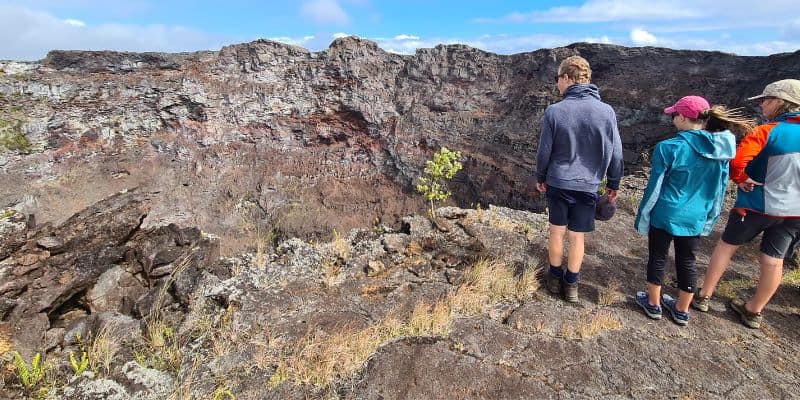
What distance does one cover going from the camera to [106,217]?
5.76 meters

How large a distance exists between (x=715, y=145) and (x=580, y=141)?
0.93 m

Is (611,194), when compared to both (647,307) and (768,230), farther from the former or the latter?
(768,230)

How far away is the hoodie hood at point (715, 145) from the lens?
2.93 meters

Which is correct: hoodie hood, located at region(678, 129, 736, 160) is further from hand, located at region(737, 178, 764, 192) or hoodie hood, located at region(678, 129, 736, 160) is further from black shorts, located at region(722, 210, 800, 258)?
black shorts, located at region(722, 210, 800, 258)

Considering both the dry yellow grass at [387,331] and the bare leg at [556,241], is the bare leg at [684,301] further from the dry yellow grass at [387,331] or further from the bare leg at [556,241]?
the dry yellow grass at [387,331]

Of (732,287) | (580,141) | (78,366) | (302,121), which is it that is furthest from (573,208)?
(302,121)

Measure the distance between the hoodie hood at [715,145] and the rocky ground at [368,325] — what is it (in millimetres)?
1518

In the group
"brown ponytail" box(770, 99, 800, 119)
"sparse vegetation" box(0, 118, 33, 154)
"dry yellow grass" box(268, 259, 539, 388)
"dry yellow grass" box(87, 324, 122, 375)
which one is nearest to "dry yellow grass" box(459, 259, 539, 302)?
"dry yellow grass" box(268, 259, 539, 388)

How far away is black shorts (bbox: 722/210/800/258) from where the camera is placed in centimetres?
321

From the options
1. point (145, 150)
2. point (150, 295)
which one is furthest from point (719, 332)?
point (145, 150)

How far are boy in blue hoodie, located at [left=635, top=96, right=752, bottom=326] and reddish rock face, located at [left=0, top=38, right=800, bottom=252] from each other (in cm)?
1217

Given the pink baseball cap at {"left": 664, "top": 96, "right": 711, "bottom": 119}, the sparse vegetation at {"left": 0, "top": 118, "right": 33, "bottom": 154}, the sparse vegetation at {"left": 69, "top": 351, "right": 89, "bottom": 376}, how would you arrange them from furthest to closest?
the sparse vegetation at {"left": 0, "top": 118, "right": 33, "bottom": 154} → the pink baseball cap at {"left": 664, "top": 96, "right": 711, "bottom": 119} → the sparse vegetation at {"left": 69, "top": 351, "right": 89, "bottom": 376}

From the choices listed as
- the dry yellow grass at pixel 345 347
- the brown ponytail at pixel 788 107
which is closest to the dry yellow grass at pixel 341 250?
the dry yellow grass at pixel 345 347

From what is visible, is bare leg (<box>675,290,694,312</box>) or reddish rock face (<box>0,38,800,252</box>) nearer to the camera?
bare leg (<box>675,290,694,312</box>)
